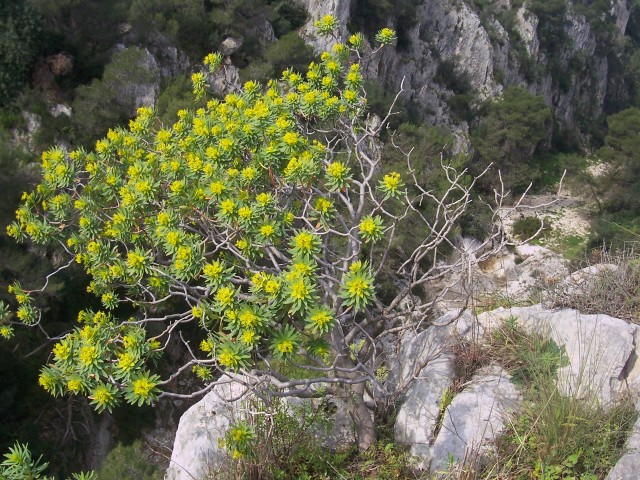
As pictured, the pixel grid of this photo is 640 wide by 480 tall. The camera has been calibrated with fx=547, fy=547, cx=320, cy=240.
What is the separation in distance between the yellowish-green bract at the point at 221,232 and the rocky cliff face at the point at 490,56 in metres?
12.5

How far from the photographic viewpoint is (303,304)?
3.66m

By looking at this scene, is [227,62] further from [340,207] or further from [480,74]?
[480,74]

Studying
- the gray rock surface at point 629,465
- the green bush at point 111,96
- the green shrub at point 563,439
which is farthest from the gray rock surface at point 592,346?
the green bush at point 111,96

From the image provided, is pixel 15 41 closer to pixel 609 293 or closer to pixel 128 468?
pixel 128 468

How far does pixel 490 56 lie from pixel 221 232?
32.0m

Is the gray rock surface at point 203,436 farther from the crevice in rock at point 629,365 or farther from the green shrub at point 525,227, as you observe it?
the green shrub at point 525,227

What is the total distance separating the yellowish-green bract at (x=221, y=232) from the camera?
3842 millimetres

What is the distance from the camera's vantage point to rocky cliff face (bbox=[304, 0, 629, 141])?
1028 inches

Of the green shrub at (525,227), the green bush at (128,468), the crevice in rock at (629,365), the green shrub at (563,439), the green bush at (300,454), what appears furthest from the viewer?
the green shrub at (525,227)

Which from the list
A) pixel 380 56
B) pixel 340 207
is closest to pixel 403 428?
pixel 340 207

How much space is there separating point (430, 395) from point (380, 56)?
2086 cm

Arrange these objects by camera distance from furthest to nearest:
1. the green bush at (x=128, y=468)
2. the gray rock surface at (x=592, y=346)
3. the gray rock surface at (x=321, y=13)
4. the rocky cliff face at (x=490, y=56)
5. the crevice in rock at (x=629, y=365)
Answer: the rocky cliff face at (x=490, y=56)
the gray rock surface at (x=321, y=13)
the green bush at (x=128, y=468)
the crevice in rock at (x=629, y=365)
the gray rock surface at (x=592, y=346)

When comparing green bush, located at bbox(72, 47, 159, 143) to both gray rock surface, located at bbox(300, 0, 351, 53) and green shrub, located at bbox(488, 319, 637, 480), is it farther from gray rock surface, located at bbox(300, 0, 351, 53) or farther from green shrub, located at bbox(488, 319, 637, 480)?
green shrub, located at bbox(488, 319, 637, 480)

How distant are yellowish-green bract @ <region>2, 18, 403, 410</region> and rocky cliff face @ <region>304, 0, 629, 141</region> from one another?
12.5 m
